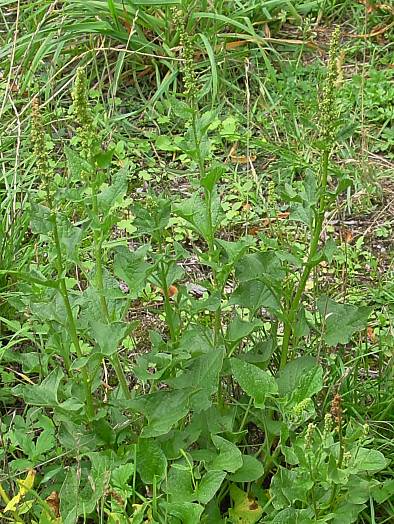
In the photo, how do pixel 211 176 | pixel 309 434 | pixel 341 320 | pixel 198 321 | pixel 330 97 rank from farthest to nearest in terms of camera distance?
pixel 198 321, pixel 341 320, pixel 211 176, pixel 330 97, pixel 309 434

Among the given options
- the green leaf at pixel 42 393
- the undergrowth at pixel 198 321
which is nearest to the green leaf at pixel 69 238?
the undergrowth at pixel 198 321

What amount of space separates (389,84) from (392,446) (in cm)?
175

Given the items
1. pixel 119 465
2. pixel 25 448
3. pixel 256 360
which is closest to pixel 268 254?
pixel 256 360

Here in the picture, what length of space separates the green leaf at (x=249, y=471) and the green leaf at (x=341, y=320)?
0.30 metres

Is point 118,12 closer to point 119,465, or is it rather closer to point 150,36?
point 150,36

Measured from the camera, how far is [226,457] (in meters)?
1.73

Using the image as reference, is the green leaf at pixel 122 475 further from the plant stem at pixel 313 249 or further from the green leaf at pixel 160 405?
the plant stem at pixel 313 249

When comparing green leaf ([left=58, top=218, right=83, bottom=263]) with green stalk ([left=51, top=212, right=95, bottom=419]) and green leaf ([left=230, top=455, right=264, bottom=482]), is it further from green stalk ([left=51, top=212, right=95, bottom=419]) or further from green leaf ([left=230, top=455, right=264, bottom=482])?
green leaf ([left=230, top=455, right=264, bottom=482])

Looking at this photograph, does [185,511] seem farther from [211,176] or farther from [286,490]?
[211,176]

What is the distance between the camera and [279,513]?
1.63m

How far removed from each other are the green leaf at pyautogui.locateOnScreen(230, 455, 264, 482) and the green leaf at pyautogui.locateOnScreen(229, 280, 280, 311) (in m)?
0.32

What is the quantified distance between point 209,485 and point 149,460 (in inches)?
5.8

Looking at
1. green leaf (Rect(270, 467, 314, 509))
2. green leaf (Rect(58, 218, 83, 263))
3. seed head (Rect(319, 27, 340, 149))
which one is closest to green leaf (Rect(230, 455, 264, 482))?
green leaf (Rect(270, 467, 314, 509))

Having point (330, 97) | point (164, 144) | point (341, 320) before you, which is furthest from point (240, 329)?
point (164, 144)
